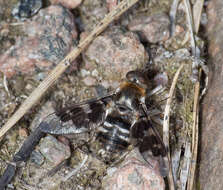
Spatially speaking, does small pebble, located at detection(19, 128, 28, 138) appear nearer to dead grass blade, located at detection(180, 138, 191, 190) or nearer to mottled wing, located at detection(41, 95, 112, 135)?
mottled wing, located at detection(41, 95, 112, 135)

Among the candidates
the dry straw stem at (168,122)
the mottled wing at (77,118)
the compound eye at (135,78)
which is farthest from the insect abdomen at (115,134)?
the compound eye at (135,78)

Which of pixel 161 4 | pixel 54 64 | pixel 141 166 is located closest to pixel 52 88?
pixel 54 64

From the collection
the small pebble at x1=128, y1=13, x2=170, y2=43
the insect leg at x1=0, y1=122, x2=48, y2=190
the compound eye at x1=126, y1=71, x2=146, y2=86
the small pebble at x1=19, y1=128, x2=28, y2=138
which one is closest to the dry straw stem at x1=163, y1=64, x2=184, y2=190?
the compound eye at x1=126, y1=71, x2=146, y2=86

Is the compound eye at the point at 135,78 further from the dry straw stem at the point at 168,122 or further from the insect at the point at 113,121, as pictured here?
the dry straw stem at the point at 168,122

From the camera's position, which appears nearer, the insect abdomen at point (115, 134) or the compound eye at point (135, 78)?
the insect abdomen at point (115, 134)

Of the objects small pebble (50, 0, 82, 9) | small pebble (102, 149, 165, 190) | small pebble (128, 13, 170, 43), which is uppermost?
small pebble (50, 0, 82, 9)

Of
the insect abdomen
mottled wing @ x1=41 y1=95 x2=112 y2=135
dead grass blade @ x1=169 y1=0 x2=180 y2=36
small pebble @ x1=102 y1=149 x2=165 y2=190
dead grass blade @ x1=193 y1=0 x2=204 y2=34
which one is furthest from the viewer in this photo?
dead grass blade @ x1=169 y1=0 x2=180 y2=36
